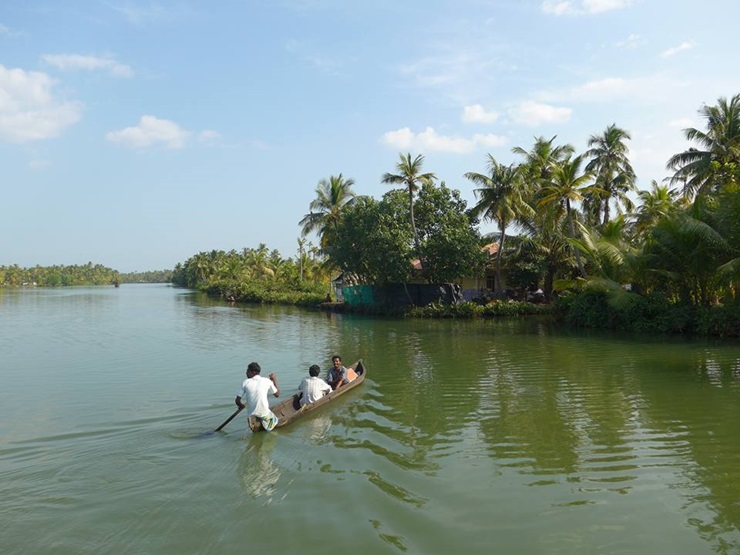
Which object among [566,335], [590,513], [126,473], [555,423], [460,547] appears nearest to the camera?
[460,547]

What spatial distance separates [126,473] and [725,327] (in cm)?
2151

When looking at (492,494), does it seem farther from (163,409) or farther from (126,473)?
(163,409)

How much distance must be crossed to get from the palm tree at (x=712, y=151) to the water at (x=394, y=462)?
14183 mm

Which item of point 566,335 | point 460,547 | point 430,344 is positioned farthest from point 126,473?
point 566,335

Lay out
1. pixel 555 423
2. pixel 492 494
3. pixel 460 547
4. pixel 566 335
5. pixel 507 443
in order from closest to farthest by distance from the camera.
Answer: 1. pixel 460 547
2. pixel 492 494
3. pixel 507 443
4. pixel 555 423
5. pixel 566 335

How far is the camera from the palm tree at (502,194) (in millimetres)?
33156

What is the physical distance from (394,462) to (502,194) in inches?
1103

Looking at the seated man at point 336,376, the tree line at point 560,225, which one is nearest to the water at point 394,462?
the seated man at point 336,376

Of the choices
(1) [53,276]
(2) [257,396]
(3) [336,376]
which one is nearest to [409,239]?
(3) [336,376]

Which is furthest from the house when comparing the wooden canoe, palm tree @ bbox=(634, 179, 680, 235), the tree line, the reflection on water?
the reflection on water

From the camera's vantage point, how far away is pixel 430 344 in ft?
72.1

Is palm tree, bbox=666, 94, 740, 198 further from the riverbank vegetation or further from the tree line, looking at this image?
the riverbank vegetation

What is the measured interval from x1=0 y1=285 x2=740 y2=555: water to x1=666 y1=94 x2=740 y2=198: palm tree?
14.2 metres

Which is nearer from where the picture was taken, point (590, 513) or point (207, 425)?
point (590, 513)
